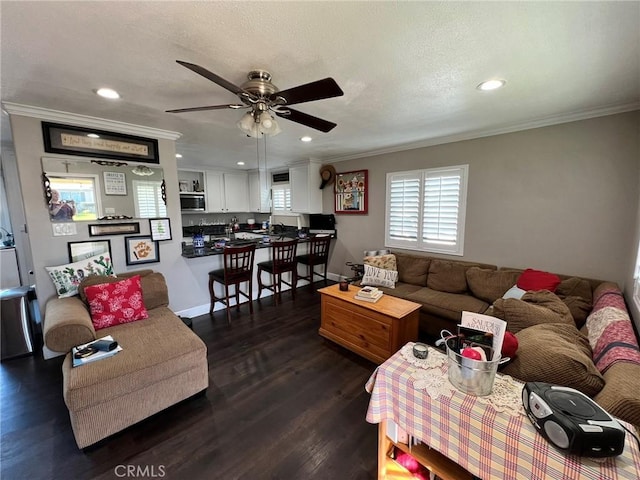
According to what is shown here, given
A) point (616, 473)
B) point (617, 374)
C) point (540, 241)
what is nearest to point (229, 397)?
point (616, 473)

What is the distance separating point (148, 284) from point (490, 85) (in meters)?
3.59

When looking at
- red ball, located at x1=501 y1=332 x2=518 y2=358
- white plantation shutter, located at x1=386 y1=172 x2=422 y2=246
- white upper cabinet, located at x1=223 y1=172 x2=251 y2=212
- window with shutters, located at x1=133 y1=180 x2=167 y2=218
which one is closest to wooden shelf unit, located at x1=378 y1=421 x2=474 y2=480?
red ball, located at x1=501 y1=332 x2=518 y2=358

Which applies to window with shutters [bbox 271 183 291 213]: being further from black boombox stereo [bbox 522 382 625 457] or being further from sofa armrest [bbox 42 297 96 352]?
black boombox stereo [bbox 522 382 625 457]

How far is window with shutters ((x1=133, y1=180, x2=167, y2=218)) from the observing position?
3061mm

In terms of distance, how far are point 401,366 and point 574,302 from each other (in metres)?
2.18

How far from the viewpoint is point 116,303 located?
2.42 m

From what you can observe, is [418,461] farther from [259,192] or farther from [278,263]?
[259,192]

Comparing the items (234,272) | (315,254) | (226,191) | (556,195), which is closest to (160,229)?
(234,272)

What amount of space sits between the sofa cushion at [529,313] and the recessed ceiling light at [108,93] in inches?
133

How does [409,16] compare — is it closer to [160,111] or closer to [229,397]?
[160,111]

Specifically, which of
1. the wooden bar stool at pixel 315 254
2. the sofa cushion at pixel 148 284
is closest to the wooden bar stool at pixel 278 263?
the wooden bar stool at pixel 315 254

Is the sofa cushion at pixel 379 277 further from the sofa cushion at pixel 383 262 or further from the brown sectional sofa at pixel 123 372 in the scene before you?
the brown sectional sofa at pixel 123 372
